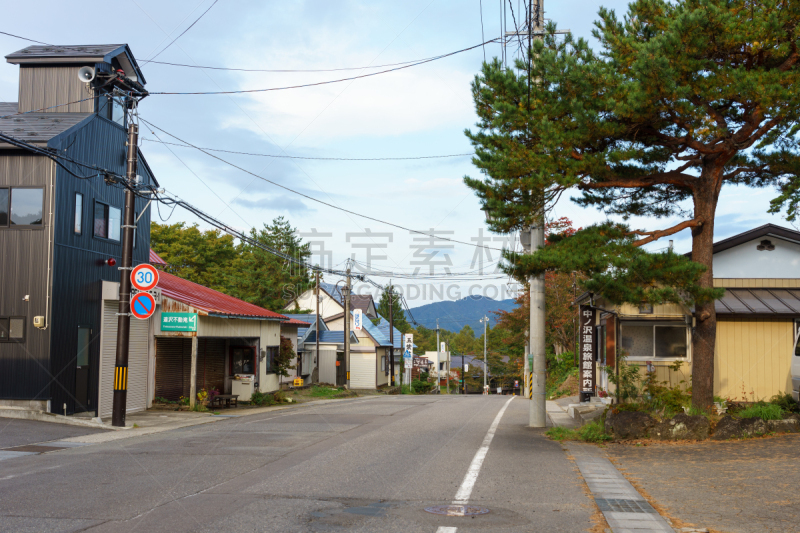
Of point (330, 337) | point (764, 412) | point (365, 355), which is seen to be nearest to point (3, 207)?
point (764, 412)

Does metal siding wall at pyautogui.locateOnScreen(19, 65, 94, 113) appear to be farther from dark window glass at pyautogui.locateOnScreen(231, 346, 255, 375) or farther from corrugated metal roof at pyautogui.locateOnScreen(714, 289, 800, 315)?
corrugated metal roof at pyautogui.locateOnScreen(714, 289, 800, 315)

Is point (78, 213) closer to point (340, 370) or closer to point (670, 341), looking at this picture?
point (670, 341)

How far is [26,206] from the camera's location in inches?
677

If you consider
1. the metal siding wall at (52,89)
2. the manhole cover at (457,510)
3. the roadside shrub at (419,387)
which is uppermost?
the metal siding wall at (52,89)

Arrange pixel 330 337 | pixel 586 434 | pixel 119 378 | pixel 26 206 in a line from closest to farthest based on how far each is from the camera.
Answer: pixel 586 434, pixel 119 378, pixel 26 206, pixel 330 337

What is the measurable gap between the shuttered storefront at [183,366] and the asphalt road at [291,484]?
30.5ft

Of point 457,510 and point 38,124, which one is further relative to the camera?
point 38,124

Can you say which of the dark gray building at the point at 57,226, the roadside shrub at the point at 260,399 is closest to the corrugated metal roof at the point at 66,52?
the dark gray building at the point at 57,226

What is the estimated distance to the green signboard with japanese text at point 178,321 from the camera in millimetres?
20938

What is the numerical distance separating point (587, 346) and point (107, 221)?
15.0m

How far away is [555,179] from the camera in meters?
12.5

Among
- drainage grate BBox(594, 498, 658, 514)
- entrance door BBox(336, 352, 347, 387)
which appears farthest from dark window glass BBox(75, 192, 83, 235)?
entrance door BBox(336, 352, 347, 387)

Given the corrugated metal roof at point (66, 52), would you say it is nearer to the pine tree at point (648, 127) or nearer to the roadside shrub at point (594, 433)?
the pine tree at point (648, 127)

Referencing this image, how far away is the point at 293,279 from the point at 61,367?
159 ft
